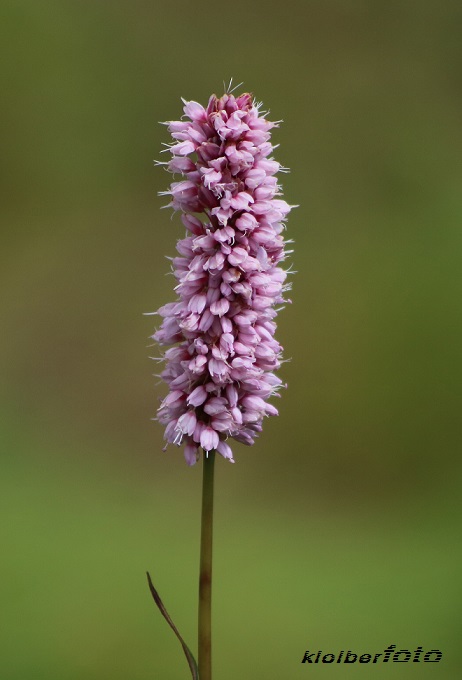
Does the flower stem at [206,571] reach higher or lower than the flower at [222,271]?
lower

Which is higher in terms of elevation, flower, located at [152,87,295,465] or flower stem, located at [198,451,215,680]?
flower, located at [152,87,295,465]

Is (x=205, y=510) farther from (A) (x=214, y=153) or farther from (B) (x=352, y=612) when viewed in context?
(B) (x=352, y=612)

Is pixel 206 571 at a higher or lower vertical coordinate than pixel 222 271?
lower

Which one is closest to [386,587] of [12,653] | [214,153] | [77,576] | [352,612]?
[352,612]
